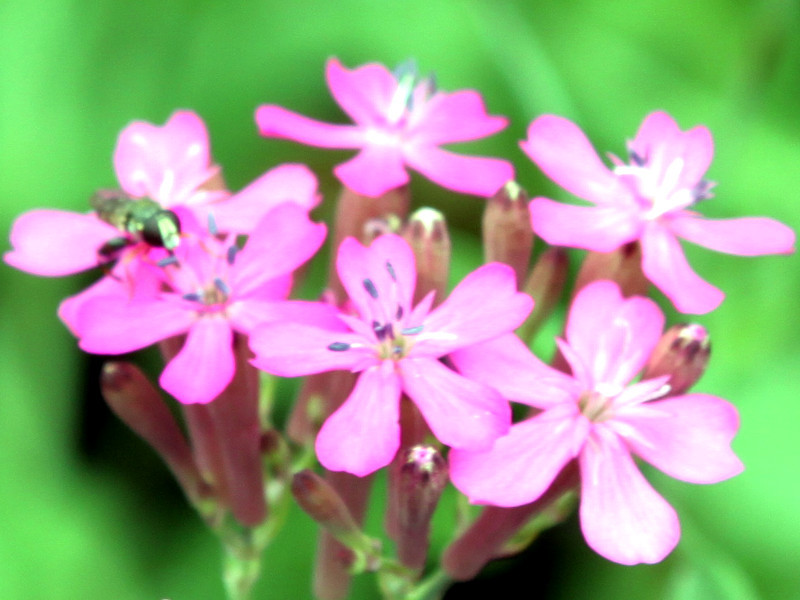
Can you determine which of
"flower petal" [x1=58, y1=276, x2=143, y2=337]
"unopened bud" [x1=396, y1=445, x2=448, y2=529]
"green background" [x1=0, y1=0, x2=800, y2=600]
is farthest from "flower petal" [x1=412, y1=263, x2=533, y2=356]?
"green background" [x1=0, y1=0, x2=800, y2=600]

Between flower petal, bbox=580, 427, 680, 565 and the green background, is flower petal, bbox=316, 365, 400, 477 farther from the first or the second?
the green background

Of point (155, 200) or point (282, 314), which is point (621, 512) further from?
point (155, 200)

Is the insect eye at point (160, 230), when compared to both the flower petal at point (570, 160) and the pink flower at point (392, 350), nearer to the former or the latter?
the pink flower at point (392, 350)

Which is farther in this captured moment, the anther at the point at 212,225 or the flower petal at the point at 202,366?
the anther at the point at 212,225

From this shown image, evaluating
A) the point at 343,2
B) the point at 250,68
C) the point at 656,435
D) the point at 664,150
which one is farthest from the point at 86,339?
the point at 343,2

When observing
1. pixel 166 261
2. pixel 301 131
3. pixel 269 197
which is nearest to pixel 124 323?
pixel 166 261

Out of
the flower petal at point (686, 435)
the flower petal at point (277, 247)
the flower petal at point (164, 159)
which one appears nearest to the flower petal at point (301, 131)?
the flower petal at point (164, 159)

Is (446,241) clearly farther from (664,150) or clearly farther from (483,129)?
(664,150)
